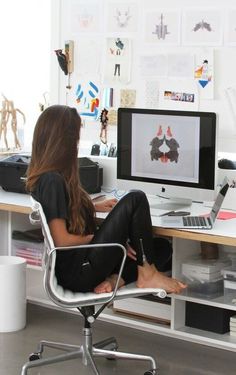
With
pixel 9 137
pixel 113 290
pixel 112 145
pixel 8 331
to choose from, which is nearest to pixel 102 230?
pixel 113 290

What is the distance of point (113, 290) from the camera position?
11.2ft

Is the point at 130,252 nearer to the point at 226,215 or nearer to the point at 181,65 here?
the point at 226,215

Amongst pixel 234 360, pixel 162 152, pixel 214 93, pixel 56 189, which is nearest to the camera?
pixel 56 189

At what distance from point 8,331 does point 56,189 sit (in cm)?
114

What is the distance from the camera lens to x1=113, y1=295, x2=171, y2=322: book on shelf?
13.5 feet

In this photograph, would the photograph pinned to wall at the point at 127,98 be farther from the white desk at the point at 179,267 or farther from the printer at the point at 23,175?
the white desk at the point at 179,267

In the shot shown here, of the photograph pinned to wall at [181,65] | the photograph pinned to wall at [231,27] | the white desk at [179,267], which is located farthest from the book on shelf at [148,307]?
the photograph pinned to wall at [231,27]

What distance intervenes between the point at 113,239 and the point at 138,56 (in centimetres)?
156

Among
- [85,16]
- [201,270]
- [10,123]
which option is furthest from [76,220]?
[10,123]

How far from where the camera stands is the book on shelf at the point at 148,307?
13.5 feet

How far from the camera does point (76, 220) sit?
3451mm

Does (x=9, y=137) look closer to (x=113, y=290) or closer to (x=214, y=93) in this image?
(x=214, y=93)

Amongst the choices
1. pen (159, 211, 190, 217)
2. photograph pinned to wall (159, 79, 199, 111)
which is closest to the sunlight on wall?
photograph pinned to wall (159, 79, 199, 111)

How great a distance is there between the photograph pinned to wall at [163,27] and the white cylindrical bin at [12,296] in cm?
143
